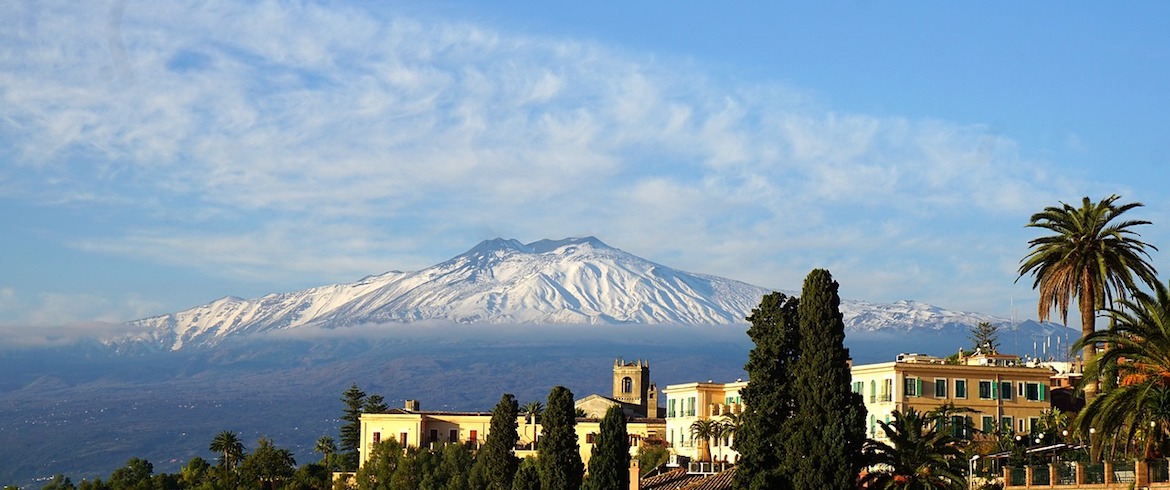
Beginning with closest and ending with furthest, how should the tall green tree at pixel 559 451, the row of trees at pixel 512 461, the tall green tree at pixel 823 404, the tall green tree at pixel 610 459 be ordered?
the tall green tree at pixel 823 404, the tall green tree at pixel 610 459, the row of trees at pixel 512 461, the tall green tree at pixel 559 451

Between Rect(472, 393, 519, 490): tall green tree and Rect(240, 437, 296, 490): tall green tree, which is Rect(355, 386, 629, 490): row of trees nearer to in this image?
Rect(472, 393, 519, 490): tall green tree

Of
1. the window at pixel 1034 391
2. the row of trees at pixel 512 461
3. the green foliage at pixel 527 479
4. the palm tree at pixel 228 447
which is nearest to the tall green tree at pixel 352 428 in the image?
the palm tree at pixel 228 447

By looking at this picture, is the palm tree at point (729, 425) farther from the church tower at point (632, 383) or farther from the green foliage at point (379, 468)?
the church tower at point (632, 383)

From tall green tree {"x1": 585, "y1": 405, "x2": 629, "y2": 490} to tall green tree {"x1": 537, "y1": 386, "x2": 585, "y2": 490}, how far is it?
11.3 feet

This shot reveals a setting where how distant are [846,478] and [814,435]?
2019mm

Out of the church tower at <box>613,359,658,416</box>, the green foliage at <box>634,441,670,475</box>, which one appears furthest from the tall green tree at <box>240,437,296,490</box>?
the church tower at <box>613,359,658,416</box>

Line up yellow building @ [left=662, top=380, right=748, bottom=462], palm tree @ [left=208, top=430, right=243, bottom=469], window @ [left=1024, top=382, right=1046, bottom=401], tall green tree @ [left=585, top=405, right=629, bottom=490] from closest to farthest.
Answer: tall green tree @ [left=585, top=405, right=629, bottom=490], window @ [left=1024, top=382, right=1046, bottom=401], yellow building @ [left=662, top=380, right=748, bottom=462], palm tree @ [left=208, top=430, right=243, bottom=469]

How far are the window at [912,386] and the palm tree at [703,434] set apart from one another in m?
17.7

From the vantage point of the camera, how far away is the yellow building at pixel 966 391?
90.2m

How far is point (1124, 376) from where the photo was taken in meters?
57.7

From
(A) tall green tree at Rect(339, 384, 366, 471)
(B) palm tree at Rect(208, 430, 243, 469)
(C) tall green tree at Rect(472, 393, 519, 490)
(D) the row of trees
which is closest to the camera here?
(D) the row of trees

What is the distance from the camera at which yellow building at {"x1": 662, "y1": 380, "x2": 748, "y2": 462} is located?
4304 inches

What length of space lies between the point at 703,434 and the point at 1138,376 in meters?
51.4

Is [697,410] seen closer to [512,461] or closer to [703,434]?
[703,434]
